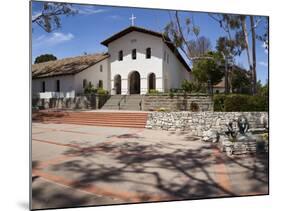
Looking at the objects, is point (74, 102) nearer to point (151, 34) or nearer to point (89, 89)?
point (89, 89)

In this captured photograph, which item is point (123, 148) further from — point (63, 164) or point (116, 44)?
point (116, 44)

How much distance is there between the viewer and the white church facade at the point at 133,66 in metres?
4.46

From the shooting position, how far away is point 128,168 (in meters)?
4.38

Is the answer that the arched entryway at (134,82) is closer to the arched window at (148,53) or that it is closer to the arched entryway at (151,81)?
the arched entryway at (151,81)

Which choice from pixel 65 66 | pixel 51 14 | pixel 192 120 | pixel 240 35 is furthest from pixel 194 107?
pixel 51 14

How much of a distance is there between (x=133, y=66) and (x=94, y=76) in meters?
0.54

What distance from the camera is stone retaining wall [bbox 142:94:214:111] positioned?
462cm

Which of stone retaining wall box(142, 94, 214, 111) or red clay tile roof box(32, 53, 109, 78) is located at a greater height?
red clay tile roof box(32, 53, 109, 78)

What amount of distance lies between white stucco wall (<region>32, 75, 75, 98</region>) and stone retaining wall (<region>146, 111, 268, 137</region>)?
1.14 meters

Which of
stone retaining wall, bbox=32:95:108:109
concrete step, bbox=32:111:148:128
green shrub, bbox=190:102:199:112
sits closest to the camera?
stone retaining wall, bbox=32:95:108:109

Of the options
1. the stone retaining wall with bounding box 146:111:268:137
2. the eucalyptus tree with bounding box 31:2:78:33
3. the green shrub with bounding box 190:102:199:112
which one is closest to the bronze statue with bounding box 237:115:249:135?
the stone retaining wall with bounding box 146:111:268:137

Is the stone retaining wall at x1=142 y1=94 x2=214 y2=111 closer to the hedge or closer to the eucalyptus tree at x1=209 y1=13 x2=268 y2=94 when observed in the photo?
the hedge

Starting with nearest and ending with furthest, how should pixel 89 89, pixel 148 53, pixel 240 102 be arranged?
1. pixel 89 89
2. pixel 148 53
3. pixel 240 102
